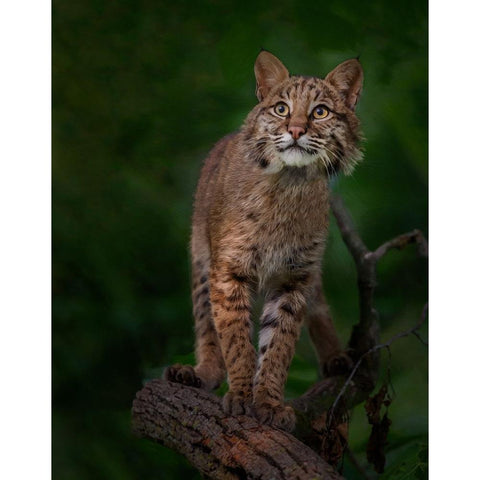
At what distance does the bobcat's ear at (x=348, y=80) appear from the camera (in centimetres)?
411

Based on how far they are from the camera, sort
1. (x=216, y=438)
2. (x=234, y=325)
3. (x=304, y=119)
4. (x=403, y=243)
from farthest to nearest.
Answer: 1. (x=403, y=243)
2. (x=234, y=325)
3. (x=304, y=119)
4. (x=216, y=438)

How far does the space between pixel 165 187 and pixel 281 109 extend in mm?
776

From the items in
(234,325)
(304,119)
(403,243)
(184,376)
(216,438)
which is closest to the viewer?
(216,438)

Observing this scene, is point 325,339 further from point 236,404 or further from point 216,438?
point 216,438

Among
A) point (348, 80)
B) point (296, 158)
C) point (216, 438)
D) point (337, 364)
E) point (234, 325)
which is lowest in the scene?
point (216, 438)

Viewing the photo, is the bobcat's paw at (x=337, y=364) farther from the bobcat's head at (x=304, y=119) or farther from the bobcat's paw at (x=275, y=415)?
the bobcat's head at (x=304, y=119)

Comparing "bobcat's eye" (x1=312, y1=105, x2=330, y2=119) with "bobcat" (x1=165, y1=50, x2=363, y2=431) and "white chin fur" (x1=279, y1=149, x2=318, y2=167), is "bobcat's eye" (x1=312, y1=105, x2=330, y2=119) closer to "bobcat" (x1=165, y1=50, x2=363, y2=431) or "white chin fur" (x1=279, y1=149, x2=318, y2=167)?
"bobcat" (x1=165, y1=50, x2=363, y2=431)

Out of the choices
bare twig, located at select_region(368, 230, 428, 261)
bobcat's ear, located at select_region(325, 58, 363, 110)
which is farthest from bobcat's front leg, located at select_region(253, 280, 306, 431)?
bobcat's ear, located at select_region(325, 58, 363, 110)

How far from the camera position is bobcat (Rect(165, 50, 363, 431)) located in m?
3.99

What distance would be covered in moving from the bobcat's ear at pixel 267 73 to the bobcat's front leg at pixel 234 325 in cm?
92

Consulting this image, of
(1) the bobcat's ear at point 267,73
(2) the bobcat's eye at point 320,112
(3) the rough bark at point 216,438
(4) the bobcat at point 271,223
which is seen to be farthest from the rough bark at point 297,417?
(1) the bobcat's ear at point 267,73

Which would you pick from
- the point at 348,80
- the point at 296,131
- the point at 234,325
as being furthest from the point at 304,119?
the point at 234,325

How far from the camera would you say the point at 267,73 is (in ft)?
13.7

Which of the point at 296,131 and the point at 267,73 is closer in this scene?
the point at 296,131
